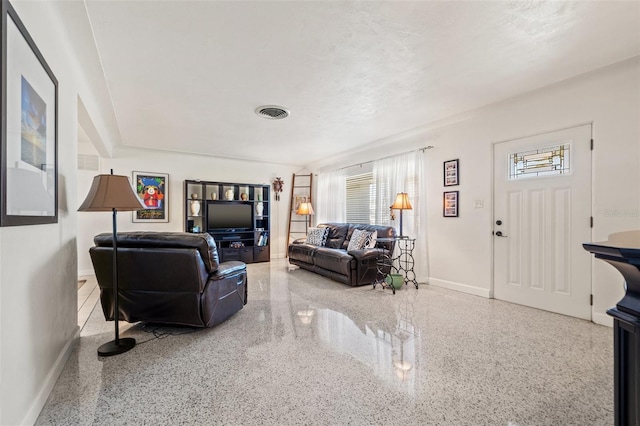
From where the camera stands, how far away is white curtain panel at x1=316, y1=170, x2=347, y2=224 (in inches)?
254

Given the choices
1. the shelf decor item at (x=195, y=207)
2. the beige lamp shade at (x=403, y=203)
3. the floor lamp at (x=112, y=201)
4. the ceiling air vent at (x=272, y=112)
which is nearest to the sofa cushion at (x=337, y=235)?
the beige lamp shade at (x=403, y=203)

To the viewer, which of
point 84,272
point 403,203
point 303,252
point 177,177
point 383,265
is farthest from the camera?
point 177,177

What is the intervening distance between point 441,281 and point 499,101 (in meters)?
2.64

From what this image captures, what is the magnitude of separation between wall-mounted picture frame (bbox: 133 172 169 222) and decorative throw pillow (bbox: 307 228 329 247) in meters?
3.13

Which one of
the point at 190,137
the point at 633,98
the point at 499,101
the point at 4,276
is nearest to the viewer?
the point at 4,276

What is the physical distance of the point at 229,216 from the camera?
6488 mm

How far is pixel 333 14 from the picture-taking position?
2.02 meters

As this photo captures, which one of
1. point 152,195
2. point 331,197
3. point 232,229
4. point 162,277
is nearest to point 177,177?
point 152,195

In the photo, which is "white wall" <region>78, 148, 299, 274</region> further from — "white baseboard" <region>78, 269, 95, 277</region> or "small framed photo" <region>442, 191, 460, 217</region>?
"small framed photo" <region>442, 191, 460, 217</region>

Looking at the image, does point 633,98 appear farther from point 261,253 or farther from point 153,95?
point 261,253

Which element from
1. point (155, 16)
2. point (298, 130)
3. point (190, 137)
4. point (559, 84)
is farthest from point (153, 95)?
point (559, 84)

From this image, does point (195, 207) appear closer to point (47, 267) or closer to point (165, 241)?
point (165, 241)

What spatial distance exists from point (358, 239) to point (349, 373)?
10.0ft

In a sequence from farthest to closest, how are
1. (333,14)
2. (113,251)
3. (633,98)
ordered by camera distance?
(633,98), (113,251), (333,14)
